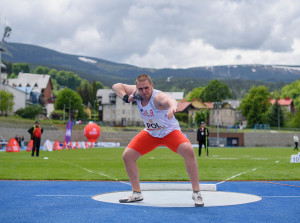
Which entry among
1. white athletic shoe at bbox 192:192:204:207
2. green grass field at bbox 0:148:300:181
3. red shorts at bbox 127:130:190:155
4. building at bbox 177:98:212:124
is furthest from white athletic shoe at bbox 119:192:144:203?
building at bbox 177:98:212:124

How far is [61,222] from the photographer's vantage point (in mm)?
4949

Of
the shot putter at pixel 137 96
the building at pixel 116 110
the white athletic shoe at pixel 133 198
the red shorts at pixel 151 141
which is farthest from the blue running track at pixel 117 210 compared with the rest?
the building at pixel 116 110

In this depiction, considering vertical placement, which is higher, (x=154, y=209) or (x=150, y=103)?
(x=150, y=103)

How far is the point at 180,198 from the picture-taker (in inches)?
281

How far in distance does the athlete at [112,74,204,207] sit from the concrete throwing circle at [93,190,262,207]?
0.26m

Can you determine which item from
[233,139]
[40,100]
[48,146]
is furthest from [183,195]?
[40,100]

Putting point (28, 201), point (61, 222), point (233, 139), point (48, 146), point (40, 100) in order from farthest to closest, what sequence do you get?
1. point (40, 100)
2. point (233, 139)
3. point (48, 146)
4. point (28, 201)
5. point (61, 222)

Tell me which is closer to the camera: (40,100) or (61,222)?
(61,222)

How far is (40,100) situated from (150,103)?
5440 inches

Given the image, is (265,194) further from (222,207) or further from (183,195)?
(222,207)

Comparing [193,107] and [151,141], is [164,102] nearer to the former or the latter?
[151,141]

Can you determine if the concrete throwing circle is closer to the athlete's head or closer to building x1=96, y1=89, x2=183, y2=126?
the athlete's head

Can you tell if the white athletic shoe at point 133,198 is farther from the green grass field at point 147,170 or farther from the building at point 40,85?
the building at point 40,85

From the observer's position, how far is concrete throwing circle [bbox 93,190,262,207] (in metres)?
6.45
